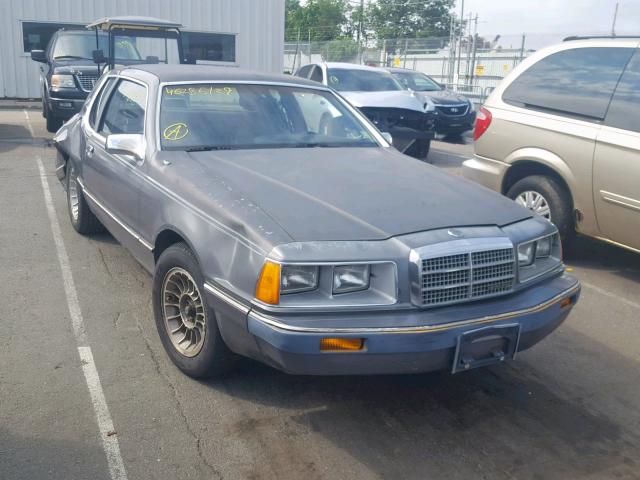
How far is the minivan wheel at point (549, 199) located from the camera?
6.15 metres

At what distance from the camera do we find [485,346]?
11.0ft

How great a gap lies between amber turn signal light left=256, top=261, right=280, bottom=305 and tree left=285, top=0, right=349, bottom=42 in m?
65.8

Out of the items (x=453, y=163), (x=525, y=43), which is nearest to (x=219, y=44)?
(x=525, y=43)

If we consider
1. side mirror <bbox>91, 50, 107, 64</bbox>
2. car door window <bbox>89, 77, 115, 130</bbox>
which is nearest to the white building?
side mirror <bbox>91, 50, 107, 64</bbox>

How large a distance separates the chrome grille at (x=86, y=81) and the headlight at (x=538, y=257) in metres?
10.4

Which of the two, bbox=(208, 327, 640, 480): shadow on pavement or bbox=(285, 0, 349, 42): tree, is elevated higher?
bbox=(285, 0, 349, 42): tree

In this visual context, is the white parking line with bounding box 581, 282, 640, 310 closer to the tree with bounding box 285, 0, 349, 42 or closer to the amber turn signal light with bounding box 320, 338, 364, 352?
the amber turn signal light with bounding box 320, 338, 364, 352

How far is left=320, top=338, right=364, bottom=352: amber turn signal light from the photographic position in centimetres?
313

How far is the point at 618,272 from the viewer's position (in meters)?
6.29

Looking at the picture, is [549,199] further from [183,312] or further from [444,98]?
[444,98]

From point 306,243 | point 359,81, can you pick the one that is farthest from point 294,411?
point 359,81

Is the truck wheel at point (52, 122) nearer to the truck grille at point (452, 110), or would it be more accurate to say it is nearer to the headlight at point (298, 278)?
the truck grille at point (452, 110)

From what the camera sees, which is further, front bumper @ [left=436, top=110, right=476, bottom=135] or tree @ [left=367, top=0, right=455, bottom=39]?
tree @ [left=367, top=0, right=455, bottom=39]

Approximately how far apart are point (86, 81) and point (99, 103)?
731 centimetres
